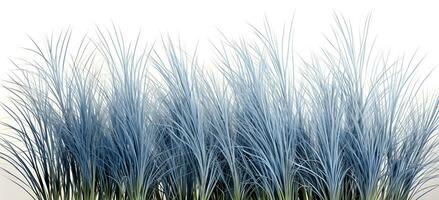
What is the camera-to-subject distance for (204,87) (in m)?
0.92

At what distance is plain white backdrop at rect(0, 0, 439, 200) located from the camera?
3.47ft

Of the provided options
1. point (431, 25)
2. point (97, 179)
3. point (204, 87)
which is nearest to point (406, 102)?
point (431, 25)

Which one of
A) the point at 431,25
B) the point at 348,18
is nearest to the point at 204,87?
the point at 348,18

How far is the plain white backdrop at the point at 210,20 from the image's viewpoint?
3.47ft

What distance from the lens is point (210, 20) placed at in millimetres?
1075

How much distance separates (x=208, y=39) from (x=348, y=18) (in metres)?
0.22

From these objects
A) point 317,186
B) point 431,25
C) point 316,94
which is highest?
point 431,25

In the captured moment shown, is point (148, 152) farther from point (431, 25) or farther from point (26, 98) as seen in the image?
point (431, 25)

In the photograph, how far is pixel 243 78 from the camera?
0.90 m

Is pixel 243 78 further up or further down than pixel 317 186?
further up

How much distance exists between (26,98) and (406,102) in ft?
1.75

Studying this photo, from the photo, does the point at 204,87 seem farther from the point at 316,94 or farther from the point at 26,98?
the point at 26,98

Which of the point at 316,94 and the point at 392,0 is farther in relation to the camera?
the point at 392,0

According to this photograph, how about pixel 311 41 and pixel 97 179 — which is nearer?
pixel 97 179
